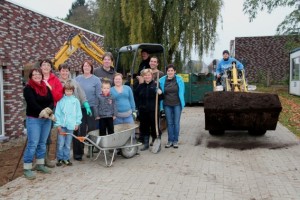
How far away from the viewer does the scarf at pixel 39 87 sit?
5637mm

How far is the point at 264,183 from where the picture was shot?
5453mm

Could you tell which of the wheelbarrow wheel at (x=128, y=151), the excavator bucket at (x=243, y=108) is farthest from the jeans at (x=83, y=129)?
A: the excavator bucket at (x=243, y=108)

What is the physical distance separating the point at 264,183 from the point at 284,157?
6.47 ft

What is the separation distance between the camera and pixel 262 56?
36.2 m

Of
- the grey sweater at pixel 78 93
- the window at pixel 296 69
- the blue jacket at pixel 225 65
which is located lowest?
the grey sweater at pixel 78 93

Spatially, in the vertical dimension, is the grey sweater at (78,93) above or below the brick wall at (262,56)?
below

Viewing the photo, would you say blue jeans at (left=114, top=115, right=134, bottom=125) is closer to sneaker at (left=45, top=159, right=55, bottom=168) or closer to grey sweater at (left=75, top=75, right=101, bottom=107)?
grey sweater at (left=75, top=75, right=101, bottom=107)

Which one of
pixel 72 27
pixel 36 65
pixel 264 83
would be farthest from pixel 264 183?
pixel 264 83

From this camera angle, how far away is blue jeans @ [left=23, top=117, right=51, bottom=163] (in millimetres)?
5707

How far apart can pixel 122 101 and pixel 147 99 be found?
748mm

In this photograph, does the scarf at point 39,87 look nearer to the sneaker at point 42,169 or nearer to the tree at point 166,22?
the sneaker at point 42,169

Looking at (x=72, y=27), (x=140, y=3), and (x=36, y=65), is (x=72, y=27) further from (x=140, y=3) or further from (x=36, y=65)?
(x=36, y=65)

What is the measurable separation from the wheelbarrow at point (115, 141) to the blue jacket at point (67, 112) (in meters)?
0.32

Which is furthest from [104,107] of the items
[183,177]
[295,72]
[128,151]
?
[295,72]
